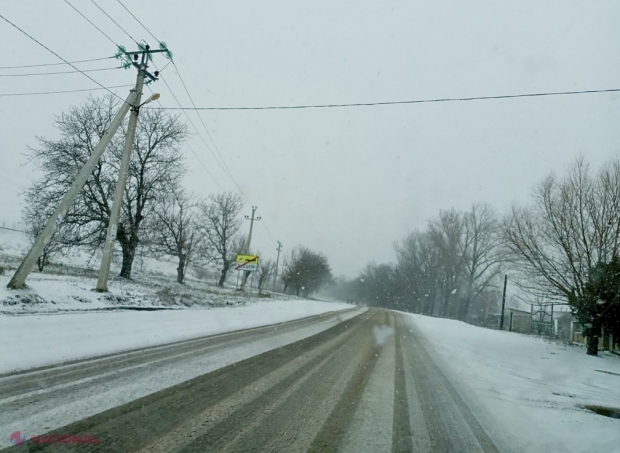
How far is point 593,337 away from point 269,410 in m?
15.8

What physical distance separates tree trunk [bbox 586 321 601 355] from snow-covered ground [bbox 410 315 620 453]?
2.14 m

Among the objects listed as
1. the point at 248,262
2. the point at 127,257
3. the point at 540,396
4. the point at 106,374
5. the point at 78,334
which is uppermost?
the point at 248,262

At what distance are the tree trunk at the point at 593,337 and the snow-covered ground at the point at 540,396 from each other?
7.02 feet

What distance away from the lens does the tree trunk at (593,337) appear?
14.3m

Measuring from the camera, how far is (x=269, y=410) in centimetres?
418


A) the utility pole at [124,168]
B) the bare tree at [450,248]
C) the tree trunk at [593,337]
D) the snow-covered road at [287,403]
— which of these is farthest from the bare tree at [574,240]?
the bare tree at [450,248]

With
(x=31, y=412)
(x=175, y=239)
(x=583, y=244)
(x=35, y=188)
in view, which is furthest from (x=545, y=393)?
(x=175, y=239)

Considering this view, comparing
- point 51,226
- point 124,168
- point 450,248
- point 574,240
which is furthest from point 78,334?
point 450,248

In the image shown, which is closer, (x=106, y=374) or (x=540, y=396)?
(x=106, y=374)

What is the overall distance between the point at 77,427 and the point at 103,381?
1498 millimetres

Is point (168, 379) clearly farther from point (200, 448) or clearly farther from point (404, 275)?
point (404, 275)

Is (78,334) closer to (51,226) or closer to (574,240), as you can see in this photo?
(51,226)

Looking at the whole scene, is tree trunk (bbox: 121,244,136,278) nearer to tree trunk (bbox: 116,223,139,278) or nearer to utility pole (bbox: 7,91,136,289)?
tree trunk (bbox: 116,223,139,278)

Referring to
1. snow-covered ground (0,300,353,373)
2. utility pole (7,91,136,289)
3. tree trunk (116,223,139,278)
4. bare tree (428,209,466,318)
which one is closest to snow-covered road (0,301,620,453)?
snow-covered ground (0,300,353,373)
